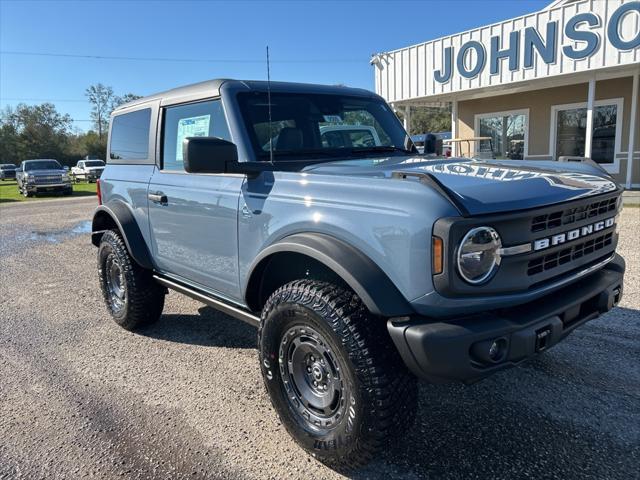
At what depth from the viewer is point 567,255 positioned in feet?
8.34

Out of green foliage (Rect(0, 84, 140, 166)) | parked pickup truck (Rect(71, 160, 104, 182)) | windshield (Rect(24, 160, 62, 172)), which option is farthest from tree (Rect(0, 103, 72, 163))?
windshield (Rect(24, 160, 62, 172))

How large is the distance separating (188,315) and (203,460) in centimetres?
260

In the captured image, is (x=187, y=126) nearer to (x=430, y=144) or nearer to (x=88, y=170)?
(x=430, y=144)

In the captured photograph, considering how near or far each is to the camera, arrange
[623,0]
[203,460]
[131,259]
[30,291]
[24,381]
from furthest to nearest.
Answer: [623,0], [30,291], [131,259], [24,381], [203,460]

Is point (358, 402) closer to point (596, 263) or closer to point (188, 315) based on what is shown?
point (596, 263)

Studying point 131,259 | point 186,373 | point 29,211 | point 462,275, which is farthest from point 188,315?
point 29,211

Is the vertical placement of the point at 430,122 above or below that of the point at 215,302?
above

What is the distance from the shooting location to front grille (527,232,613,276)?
2.33 metres

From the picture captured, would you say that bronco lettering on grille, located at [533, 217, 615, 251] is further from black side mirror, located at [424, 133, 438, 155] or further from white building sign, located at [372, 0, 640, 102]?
white building sign, located at [372, 0, 640, 102]

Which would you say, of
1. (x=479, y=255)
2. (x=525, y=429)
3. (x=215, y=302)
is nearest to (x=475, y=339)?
(x=479, y=255)

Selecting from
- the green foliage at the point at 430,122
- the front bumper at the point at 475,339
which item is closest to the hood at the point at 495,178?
the front bumper at the point at 475,339

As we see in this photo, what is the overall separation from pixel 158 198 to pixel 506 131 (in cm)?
1417

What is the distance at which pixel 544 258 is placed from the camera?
2.37 meters

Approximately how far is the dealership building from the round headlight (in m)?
9.75
